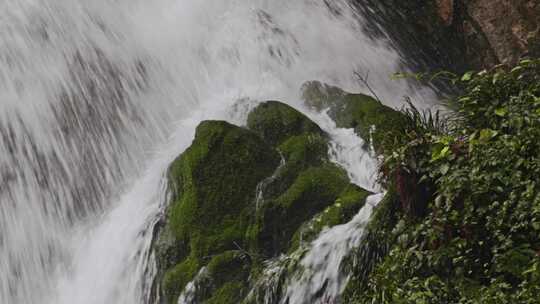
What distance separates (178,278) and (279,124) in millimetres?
2641

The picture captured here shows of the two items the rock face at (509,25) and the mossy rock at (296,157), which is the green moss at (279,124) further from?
the rock face at (509,25)

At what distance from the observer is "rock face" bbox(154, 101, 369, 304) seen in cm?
776

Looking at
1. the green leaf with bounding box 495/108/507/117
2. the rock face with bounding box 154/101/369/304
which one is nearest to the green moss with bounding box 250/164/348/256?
the rock face with bounding box 154/101/369/304

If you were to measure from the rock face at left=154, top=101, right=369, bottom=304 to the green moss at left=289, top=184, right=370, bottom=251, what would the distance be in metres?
0.01

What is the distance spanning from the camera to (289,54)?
13547 mm

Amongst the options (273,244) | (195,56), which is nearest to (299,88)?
(195,56)

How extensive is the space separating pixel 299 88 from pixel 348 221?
532 cm

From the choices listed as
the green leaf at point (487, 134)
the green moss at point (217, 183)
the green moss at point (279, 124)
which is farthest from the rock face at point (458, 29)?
the green leaf at point (487, 134)

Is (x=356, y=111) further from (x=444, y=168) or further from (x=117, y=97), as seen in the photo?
(x=444, y=168)

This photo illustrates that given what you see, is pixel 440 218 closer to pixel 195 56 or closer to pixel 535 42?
pixel 195 56

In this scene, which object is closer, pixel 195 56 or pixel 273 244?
pixel 273 244

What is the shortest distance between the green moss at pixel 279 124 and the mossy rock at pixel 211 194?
488 mm

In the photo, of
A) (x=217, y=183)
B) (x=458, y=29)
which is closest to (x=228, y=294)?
(x=217, y=183)

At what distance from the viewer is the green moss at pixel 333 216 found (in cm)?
742
